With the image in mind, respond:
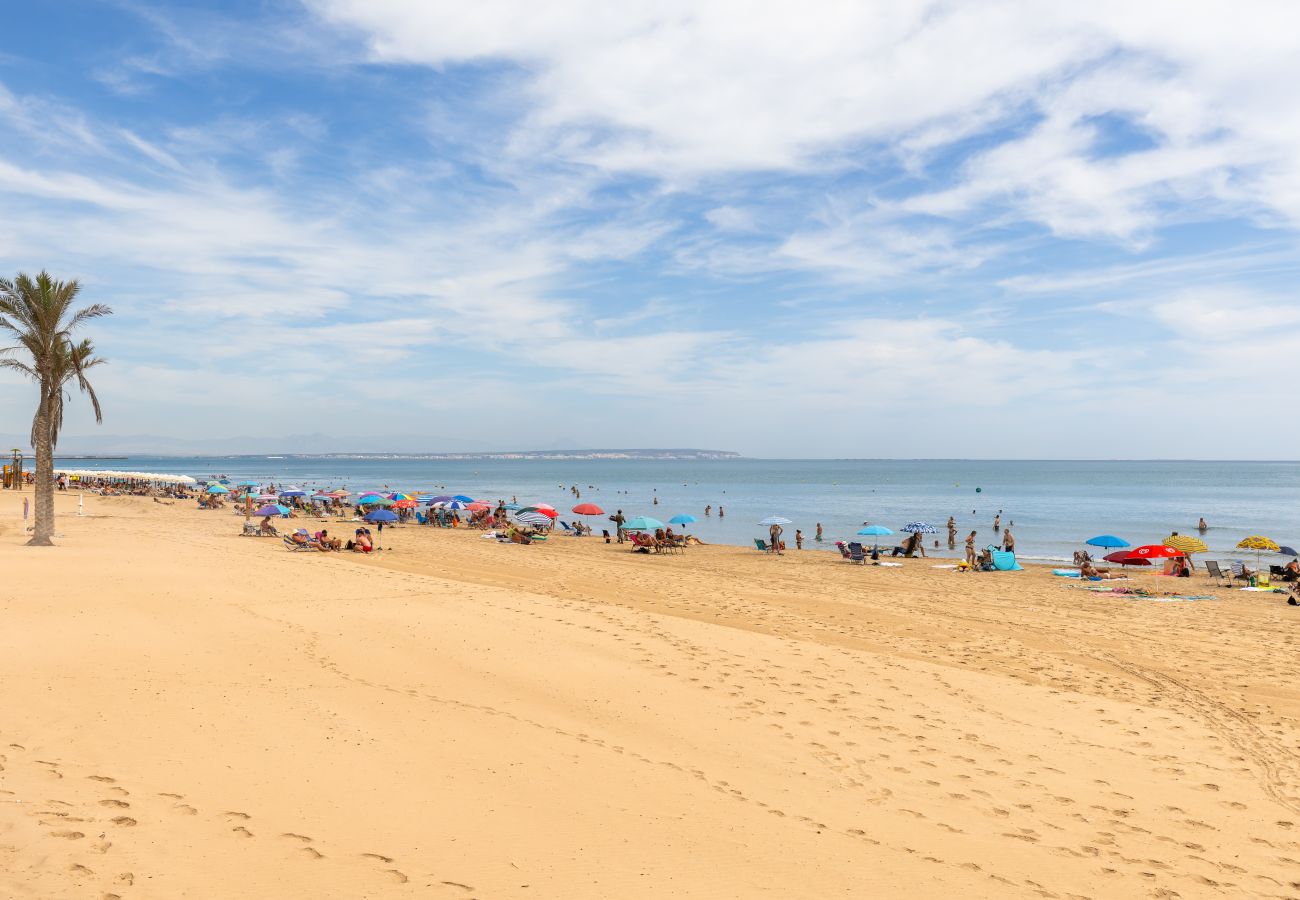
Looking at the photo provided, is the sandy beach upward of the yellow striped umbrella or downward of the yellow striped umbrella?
downward

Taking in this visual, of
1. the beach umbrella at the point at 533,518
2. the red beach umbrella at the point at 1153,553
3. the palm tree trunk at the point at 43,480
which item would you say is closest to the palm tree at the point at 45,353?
the palm tree trunk at the point at 43,480

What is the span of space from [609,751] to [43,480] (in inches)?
789

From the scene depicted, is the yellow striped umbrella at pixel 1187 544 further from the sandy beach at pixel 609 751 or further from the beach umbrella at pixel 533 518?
the beach umbrella at pixel 533 518

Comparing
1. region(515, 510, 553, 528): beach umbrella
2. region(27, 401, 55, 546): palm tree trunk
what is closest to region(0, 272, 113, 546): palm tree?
region(27, 401, 55, 546): palm tree trunk

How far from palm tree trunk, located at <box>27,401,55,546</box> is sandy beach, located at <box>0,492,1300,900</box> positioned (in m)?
7.60

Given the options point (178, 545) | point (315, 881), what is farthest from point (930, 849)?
point (178, 545)

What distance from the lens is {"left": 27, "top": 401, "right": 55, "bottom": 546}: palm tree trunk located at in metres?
20.3

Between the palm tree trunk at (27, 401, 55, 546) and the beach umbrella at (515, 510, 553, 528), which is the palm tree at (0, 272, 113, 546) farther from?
the beach umbrella at (515, 510, 553, 528)

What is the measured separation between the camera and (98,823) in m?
5.03

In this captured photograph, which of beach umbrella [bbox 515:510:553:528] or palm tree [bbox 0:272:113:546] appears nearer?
palm tree [bbox 0:272:113:546]

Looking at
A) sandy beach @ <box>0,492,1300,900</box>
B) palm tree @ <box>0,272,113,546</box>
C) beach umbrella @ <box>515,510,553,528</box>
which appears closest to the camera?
sandy beach @ <box>0,492,1300,900</box>

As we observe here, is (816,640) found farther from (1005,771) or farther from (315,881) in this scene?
(315,881)

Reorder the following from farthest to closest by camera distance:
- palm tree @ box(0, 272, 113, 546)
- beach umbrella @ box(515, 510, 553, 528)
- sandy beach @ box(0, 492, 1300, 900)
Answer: beach umbrella @ box(515, 510, 553, 528)
palm tree @ box(0, 272, 113, 546)
sandy beach @ box(0, 492, 1300, 900)

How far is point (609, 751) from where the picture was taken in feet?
23.0
